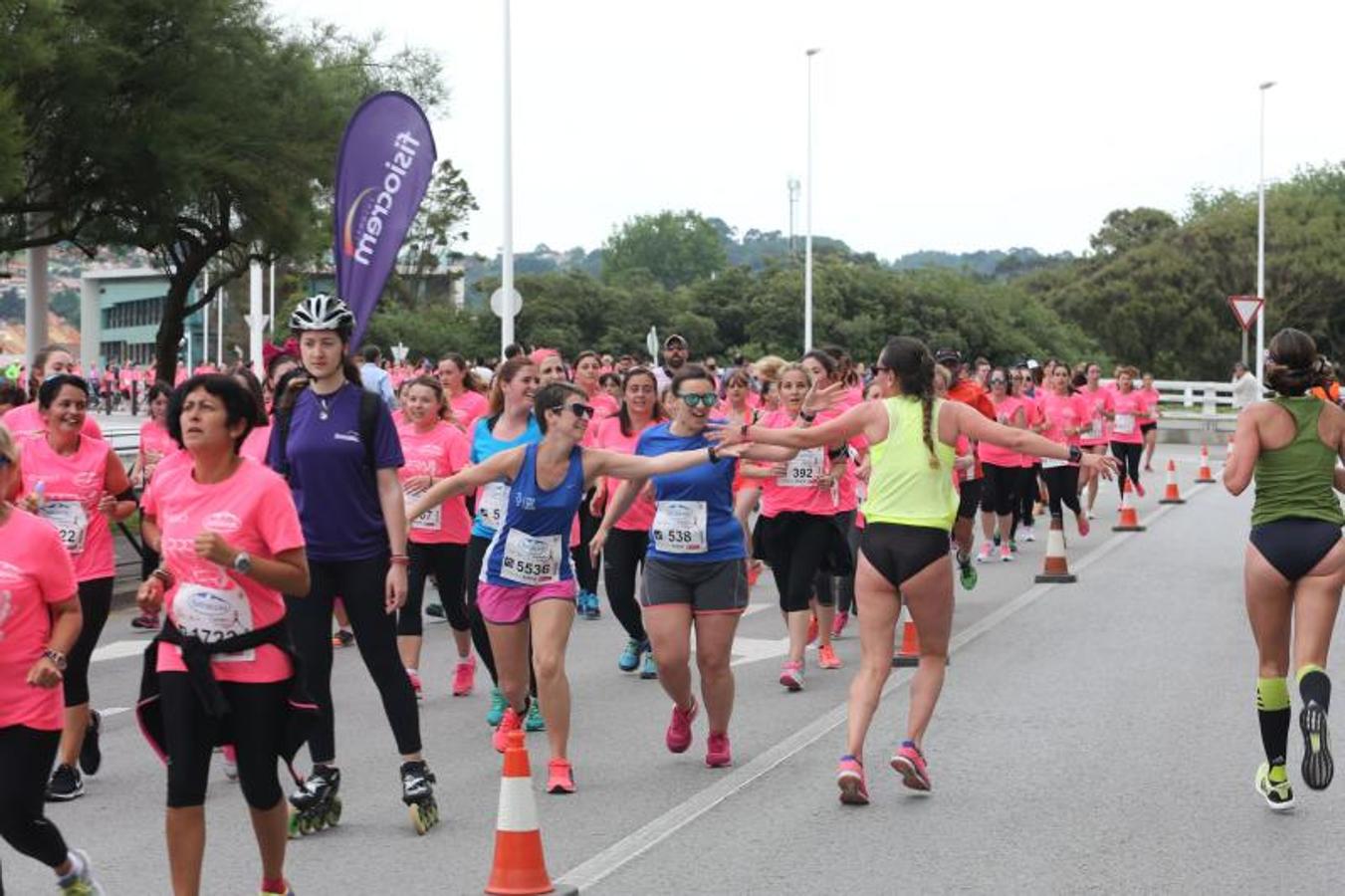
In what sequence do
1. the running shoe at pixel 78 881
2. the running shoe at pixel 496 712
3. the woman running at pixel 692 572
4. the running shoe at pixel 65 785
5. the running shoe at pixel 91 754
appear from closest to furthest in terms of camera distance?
the running shoe at pixel 78 881 → the running shoe at pixel 65 785 → the woman running at pixel 692 572 → the running shoe at pixel 91 754 → the running shoe at pixel 496 712

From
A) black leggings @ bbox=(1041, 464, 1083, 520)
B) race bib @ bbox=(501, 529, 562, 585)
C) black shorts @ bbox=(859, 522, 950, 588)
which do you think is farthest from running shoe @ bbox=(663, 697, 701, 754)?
black leggings @ bbox=(1041, 464, 1083, 520)

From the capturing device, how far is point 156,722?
583cm

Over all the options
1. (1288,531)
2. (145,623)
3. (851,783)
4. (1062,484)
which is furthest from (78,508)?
(1062,484)

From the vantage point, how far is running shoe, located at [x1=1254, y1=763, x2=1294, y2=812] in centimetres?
764

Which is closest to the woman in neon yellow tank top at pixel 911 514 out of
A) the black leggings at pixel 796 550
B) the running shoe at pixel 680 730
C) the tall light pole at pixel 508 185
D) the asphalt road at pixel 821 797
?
the asphalt road at pixel 821 797

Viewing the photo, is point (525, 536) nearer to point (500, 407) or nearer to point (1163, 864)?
point (500, 407)

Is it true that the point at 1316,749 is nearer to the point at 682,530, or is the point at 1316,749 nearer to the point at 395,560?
the point at 682,530

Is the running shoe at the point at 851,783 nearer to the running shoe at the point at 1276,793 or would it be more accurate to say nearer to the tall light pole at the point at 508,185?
the running shoe at the point at 1276,793

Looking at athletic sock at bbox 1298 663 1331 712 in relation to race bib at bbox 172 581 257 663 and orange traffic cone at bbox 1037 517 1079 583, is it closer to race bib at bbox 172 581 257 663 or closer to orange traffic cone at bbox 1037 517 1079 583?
race bib at bbox 172 581 257 663

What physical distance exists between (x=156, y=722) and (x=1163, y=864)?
3.51 m

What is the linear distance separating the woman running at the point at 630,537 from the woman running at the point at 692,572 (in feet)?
8.17

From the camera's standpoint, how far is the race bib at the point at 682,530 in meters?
8.82

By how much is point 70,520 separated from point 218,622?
317 cm

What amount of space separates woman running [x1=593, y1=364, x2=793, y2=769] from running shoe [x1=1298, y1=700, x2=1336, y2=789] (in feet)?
8.21
